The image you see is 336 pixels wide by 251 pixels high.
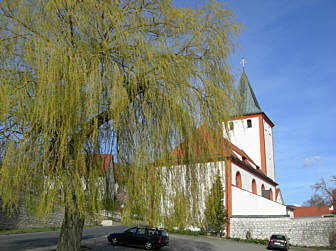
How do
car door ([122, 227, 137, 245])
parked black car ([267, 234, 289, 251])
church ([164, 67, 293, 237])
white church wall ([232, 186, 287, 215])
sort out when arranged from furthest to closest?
white church wall ([232, 186, 287, 215]), parked black car ([267, 234, 289, 251]), car door ([122, 227, 137, 245]), church ([164, 67, 293, 237])

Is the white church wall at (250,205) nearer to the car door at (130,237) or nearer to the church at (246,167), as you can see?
the church at (246,167)

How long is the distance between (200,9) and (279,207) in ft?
81.2

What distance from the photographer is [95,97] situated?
180 inches

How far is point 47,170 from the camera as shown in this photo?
4.56 metres

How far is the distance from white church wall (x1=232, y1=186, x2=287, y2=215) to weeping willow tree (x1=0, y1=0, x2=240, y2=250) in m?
19.6

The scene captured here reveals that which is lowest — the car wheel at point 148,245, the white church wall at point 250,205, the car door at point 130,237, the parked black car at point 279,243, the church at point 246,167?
the parked black car at point 279,243

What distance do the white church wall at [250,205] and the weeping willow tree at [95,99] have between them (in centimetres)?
1965

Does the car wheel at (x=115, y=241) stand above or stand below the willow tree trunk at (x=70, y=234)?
below

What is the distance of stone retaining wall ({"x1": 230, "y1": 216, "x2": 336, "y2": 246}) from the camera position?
2133 centimetres

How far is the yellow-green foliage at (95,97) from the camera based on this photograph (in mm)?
4473

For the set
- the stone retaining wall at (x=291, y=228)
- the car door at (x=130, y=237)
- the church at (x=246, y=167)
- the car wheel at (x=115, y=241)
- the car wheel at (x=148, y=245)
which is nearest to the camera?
the church at (x=246, y=167)

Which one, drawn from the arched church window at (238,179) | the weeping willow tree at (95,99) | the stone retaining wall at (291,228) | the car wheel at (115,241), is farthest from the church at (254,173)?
the weeping willow tree at (95,99)

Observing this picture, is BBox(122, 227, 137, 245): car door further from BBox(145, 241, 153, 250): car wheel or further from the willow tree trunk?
the willow tree trunk

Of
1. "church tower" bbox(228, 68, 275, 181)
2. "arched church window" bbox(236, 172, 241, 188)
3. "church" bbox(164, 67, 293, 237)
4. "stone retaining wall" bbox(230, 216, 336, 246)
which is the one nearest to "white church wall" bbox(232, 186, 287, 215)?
"church" bbox(164, 67, 293, 237)
